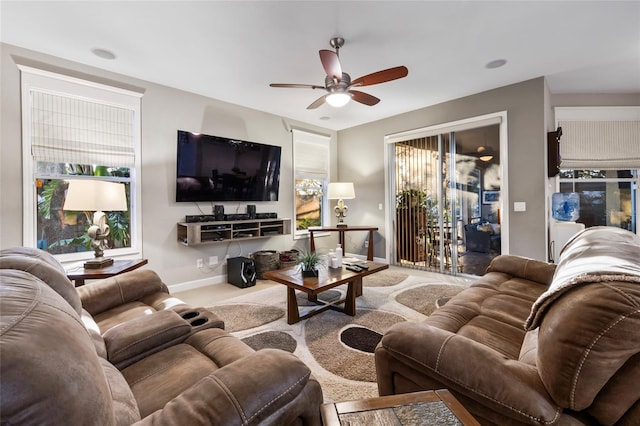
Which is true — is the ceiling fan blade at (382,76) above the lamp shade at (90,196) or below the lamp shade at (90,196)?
above

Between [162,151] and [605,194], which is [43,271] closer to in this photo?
[162,151]

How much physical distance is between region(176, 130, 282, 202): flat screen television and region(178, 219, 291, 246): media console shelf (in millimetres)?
412

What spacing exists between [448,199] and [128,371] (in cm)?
438

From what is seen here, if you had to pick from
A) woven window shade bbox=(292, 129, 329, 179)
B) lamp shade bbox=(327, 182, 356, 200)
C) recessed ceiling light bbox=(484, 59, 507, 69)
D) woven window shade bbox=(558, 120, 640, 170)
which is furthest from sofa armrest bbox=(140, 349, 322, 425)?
woven window shade bbox=(558, 120, 640, 170)

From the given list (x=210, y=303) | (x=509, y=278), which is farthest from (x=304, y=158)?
(x=509, y=278)

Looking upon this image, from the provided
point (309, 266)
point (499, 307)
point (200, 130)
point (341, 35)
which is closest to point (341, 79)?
point (341, 35)

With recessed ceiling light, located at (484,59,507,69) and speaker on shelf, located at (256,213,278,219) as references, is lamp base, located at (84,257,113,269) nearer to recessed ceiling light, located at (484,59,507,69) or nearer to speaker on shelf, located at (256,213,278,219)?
speaker on shelf, located at (256,213,278,219)

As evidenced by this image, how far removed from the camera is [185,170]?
3668 millimetres

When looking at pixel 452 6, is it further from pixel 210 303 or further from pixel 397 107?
pixel 210 303

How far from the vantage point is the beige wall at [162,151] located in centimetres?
263

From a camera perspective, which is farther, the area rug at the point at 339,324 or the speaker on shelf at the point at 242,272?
the speaker on shelf at the point at 242,272

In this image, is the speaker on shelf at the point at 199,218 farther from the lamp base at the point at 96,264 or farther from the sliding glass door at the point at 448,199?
the sliding glass door at the point at 448,199

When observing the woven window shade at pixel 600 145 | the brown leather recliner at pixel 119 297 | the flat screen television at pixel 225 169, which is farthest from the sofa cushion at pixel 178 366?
the woven window shade at pixel 600 145

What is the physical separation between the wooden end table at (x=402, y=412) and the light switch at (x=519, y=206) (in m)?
3.60
